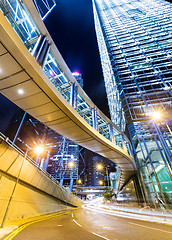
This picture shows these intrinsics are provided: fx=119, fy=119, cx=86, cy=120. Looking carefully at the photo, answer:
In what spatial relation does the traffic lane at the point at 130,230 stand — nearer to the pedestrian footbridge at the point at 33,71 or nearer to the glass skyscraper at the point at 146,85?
the pedestrian footbridge at the point at 33,71

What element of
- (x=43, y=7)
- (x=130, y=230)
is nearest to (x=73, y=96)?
(x=130, y=230)

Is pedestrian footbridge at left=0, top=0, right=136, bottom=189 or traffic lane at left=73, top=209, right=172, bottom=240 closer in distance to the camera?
pedestrian footbridge at left=0, top=0, right=136, bottom=189

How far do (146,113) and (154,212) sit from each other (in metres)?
15.0

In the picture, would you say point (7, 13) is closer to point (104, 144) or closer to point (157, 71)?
point (104, 144)

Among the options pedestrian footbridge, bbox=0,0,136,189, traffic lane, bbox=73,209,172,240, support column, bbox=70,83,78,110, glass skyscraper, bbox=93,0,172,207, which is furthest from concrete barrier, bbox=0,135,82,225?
glass skyscraper, bbox=93,0,172,207

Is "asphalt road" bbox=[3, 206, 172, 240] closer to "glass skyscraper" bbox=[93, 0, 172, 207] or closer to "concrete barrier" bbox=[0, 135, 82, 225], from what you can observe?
"concrete barrier" bbox=[0, 135, 82, 225]

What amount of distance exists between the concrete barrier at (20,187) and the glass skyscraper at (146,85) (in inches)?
545

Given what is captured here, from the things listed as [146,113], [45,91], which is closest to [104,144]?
[45,91]

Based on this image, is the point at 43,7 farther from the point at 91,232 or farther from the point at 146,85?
the point at 91,232

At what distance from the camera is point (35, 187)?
495 inches

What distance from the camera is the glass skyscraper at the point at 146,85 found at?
17.0 metres

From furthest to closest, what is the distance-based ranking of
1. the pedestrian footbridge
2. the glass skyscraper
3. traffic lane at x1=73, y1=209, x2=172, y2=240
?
the glass skyscraper < traffic lane at x1=73, y1=209, x2=172, y2=240 < the pedestrian footbridge

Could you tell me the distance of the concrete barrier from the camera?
28.0ft

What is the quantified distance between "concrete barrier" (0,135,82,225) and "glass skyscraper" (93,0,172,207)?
1385cm
